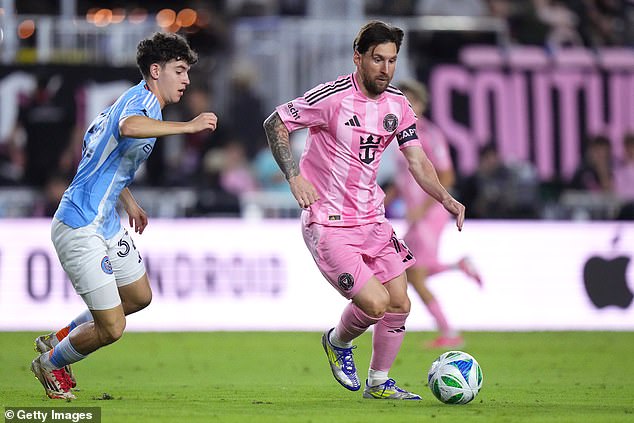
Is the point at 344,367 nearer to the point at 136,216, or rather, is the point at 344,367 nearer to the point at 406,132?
the point at 406,132

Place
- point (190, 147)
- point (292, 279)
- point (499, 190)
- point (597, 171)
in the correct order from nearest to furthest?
point (292, 279)
point (499, 190)
point (190, 147)
point (597, 171)

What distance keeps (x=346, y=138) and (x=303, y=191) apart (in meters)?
0.58

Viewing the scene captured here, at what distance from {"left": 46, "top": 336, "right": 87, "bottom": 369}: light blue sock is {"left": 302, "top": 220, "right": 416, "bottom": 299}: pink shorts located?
1.75 m

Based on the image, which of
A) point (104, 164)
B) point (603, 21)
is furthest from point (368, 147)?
point (603, 21)

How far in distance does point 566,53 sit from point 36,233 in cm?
845

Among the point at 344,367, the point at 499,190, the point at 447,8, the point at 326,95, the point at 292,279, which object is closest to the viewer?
the point at 326,95

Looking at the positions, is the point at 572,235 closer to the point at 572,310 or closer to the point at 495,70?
the point at 572,310

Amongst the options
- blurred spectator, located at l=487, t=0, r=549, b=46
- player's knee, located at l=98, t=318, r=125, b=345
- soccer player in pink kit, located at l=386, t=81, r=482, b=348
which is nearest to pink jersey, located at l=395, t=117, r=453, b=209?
soccer player in pink kit, located at l=386, t=81, r=482, b=348

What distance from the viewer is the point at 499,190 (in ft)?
56.7

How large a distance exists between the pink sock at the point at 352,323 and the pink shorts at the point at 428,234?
447cm

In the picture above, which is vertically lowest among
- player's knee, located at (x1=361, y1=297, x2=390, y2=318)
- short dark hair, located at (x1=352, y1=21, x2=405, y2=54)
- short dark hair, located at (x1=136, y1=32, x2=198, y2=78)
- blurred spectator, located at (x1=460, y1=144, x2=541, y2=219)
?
blurred spectator, located at (x1=460, y1=144, x2=541, y2=219)

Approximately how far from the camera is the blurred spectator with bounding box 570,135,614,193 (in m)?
18.0

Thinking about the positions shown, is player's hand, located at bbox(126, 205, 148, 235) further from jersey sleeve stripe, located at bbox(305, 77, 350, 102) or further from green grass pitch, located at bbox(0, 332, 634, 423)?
jersey sleeve stripe, located at bbox(305, 77, 350, 102)

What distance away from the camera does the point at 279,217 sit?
16.7 m
